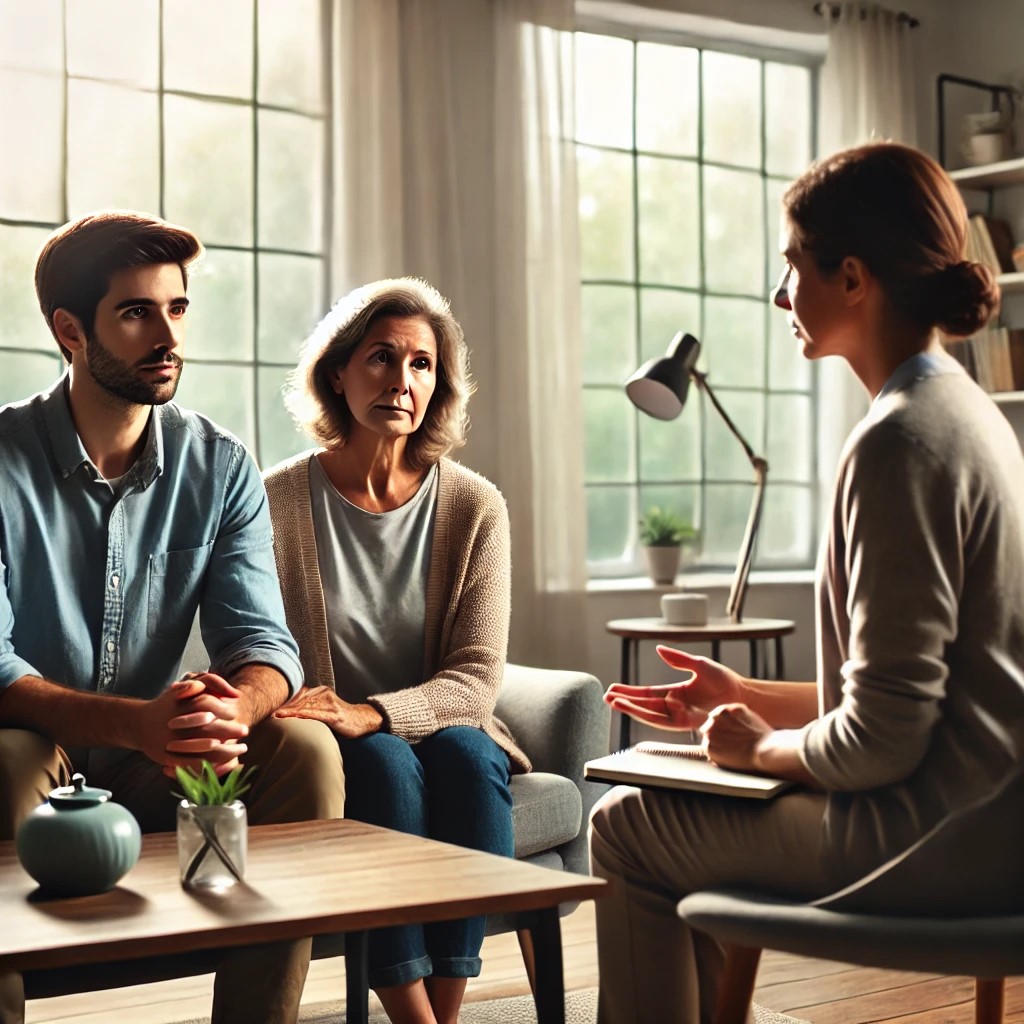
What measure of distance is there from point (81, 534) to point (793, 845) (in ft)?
3.97

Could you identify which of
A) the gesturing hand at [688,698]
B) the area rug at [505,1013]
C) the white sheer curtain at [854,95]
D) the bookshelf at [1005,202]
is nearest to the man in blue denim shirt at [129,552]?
the gesturing hand at [688,698]

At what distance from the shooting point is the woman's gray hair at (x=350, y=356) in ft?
8.73

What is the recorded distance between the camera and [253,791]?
6.50 feet

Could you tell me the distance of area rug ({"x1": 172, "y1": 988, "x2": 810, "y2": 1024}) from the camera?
2527mm

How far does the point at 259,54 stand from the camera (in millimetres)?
4145

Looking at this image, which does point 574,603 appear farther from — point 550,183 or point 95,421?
point 95,421

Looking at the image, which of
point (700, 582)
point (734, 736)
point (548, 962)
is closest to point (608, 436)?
point (700, 582)

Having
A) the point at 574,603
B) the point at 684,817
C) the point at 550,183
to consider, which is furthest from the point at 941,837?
the point at 550,183

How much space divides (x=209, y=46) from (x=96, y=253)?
205 cm

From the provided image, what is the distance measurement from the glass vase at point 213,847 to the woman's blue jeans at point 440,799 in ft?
2.29

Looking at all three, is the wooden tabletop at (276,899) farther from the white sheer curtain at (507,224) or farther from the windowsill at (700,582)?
the windowsill at (700,582)

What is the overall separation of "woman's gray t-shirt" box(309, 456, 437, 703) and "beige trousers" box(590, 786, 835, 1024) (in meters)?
0.87

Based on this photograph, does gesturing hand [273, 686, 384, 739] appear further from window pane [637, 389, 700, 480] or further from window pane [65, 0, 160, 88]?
window pane [637, 389, 700, 480]

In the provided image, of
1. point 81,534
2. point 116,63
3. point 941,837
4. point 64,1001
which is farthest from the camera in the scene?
point 116,63
